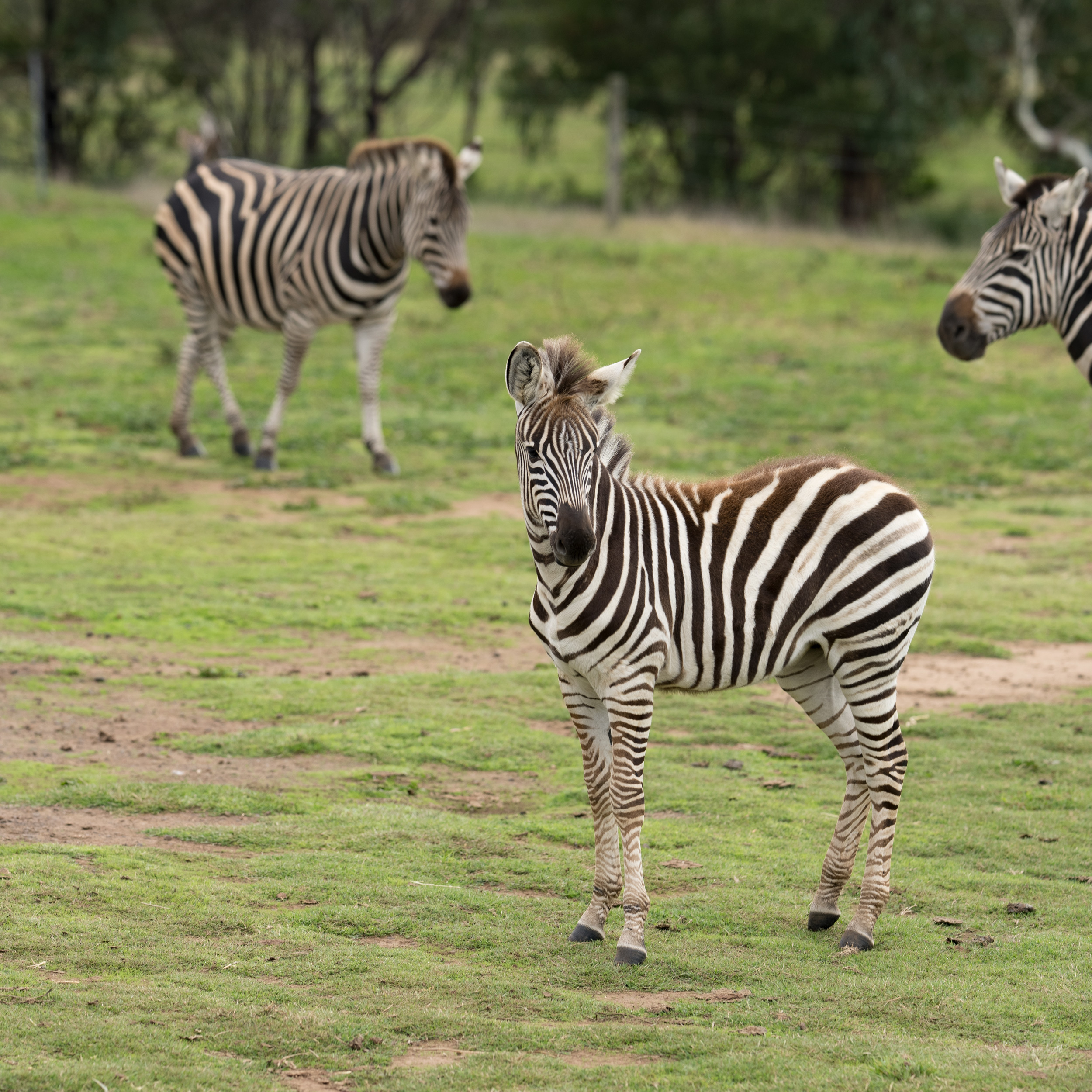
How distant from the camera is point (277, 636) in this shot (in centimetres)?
951

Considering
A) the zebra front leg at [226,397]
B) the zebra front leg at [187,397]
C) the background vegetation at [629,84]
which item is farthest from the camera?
the background vegetation at [629,84]

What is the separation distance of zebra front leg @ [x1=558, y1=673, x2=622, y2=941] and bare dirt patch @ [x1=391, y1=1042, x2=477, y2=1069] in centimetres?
101

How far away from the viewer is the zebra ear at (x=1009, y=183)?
29.7 feet

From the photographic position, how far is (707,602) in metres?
5.54

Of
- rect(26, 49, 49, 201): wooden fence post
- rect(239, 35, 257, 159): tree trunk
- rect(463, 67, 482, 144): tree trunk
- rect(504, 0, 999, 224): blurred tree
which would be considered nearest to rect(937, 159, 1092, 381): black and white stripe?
rect(26, 49, 49, 201): wooden fence post

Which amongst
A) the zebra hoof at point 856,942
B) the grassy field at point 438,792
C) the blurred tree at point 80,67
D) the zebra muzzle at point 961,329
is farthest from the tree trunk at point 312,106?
the zebra hoof at point 856,942

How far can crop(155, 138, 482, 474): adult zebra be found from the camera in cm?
1318

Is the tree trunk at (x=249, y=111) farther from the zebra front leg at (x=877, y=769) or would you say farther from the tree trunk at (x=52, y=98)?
the zebra front leg at (x=877, y=769)

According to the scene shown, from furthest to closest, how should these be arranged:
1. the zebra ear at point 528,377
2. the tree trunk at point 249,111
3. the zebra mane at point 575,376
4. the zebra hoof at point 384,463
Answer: the tree trunk at point 249,111 → the zebra hoof at point 384,463 → the zebra mane at point 575,376 → the zebra ear at point 528,377

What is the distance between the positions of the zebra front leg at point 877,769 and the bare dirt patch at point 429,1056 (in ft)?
5.71

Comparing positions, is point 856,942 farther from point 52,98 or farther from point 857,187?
point 857,187

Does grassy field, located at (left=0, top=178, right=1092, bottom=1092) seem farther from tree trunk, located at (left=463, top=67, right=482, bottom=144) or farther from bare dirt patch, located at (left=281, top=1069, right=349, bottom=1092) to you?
tree trunk, located at (left=463, top=67, right=482, bottom=144)

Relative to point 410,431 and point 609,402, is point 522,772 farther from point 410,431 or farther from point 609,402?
point 410,431

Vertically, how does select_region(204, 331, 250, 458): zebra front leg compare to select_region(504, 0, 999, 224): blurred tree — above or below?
below
